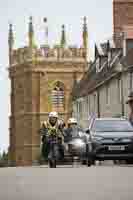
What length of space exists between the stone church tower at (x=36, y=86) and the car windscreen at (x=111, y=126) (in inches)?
3374

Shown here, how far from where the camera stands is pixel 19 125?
12312 centimetres

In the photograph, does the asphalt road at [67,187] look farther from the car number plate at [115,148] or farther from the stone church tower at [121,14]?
the stone church tower at [121,14]

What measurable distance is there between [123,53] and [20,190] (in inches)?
1827

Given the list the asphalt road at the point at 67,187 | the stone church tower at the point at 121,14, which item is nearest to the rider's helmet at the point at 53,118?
Answer: the asphalt road at the point at 67,187

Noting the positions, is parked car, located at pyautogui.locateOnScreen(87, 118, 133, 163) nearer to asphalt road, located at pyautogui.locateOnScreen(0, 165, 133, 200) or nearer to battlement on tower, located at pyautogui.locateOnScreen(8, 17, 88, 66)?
asphalt road, located at pyautogui.locateOnScreen(0, 165, 133, 200)

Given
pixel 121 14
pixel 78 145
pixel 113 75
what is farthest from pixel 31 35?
pixel 78 145

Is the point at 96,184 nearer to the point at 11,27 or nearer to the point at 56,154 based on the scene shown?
the point at 56,154

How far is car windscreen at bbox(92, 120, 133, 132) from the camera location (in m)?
30.1

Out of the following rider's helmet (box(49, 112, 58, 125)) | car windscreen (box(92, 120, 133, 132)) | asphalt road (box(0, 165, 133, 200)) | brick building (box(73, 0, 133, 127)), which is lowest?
asphalt road (box(0, 165, 133, 200))

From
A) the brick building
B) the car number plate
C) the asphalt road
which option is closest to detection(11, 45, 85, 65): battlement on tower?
the brick building

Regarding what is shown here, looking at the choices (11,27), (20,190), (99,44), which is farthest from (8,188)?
(11,27)

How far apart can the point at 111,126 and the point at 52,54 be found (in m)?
88.2

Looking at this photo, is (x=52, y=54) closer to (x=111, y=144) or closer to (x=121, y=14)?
(x=121, y=14)

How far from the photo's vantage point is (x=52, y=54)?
4663 inches
